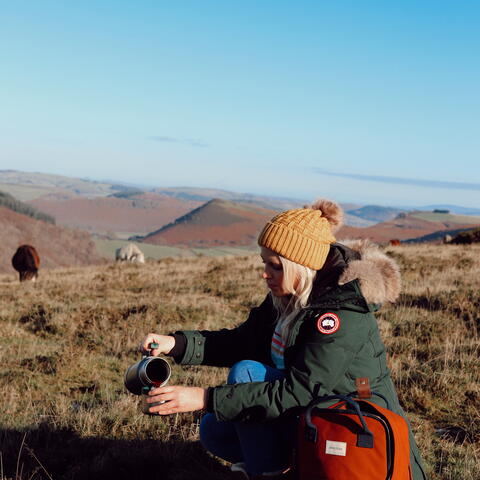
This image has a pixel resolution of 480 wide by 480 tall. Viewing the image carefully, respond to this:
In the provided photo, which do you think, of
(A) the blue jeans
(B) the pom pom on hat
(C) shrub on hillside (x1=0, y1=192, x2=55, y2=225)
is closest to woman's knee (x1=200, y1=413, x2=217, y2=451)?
(A) the blue jeans

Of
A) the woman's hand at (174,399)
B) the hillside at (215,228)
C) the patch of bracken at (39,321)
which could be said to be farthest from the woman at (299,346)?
the hillside at (215,228)

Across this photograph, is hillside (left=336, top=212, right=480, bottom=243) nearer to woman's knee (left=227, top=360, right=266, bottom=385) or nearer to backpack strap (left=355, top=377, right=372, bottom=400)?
woman's knee (left=227, top=360, right=266, bottom=385)

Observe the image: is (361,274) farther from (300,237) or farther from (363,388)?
(363,388)

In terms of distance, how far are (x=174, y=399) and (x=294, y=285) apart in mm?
863

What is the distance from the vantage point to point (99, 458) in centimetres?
358

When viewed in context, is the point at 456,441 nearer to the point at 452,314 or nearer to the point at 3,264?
the point at 452,314

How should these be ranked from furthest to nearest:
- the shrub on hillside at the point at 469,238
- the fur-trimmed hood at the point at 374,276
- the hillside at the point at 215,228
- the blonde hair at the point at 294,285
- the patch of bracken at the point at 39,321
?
the hillside at the point at 215,228
the shrub on hillside at the point at 469,238
the patch of bracken at the point at 39,321
the blonde hair at the point at 294,285
the fur-trimmed hood at the point at 374,276

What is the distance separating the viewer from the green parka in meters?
2.48

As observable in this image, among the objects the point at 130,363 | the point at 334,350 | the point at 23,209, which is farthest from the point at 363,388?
the point at 23,209

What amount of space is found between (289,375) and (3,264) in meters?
84.4

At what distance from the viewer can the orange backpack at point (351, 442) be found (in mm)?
2232

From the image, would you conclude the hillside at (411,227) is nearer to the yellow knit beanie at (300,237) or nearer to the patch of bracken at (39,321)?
the patch of bracken at (39,321)

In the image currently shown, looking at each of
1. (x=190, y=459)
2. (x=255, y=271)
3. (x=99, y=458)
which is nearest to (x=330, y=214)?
(x=190, y=459)

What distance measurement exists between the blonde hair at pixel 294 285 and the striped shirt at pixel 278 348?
75 mm
